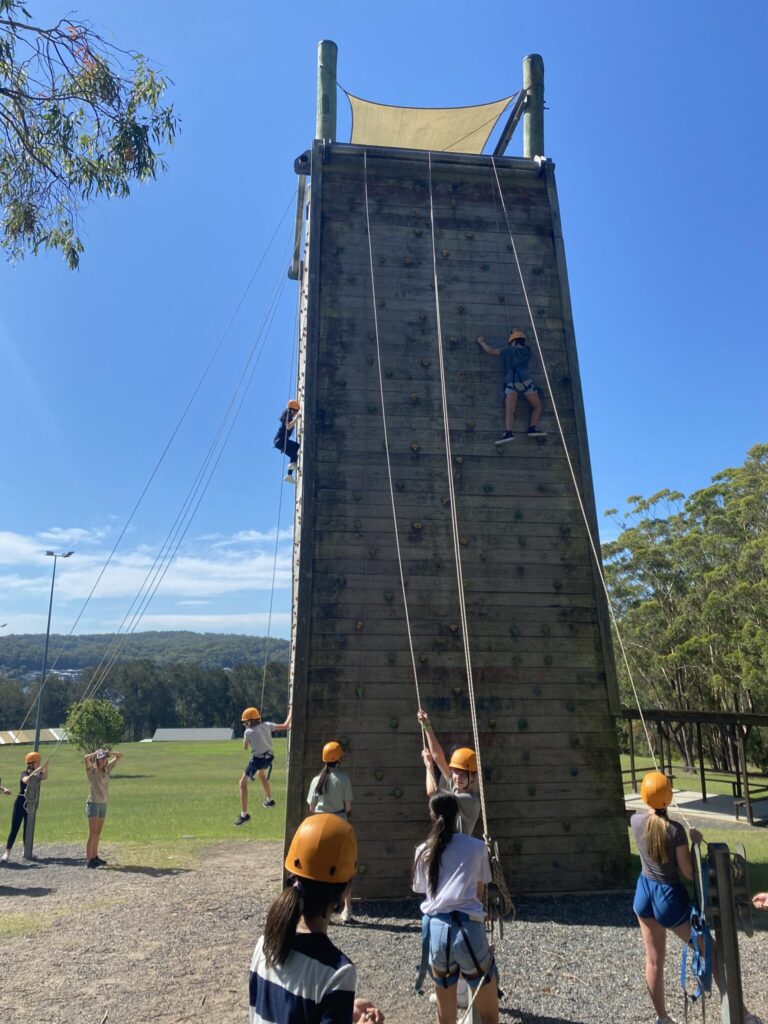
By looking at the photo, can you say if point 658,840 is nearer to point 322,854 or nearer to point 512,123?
point 322,854

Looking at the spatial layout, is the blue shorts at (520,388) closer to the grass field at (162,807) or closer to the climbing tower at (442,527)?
the climbing tower at (442,527)

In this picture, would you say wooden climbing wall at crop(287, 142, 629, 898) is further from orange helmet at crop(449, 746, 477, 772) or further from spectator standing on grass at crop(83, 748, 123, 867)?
spectator standing on grass at crop(83, 748, 123, 867)

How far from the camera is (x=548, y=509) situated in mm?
9156

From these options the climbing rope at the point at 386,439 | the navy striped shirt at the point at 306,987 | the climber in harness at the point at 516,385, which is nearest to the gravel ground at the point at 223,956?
the climbing rope at the point at 386,439

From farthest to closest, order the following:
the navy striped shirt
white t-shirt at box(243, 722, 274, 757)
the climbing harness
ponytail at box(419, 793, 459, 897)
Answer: white t-shirt at box(243, 722, 274, 757) < ponytail at box(419, 793, 459, 897) < the climbing harness < the navy striped shirt

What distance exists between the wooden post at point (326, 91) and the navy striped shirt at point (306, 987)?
10.6 m

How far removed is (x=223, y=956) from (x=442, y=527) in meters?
4.89

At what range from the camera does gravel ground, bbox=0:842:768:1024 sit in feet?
16.4

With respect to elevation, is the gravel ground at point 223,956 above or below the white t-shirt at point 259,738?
below

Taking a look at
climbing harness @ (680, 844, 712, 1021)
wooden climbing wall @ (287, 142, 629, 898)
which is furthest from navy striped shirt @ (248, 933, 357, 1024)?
wooden climbing wall @ (287, 142, 629, 898)

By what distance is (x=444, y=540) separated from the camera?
8.86 meters

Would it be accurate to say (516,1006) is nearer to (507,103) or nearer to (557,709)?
(557,709)

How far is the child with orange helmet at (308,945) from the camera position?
1.97 meters

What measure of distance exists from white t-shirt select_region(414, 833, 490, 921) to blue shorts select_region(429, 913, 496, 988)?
5 cm
